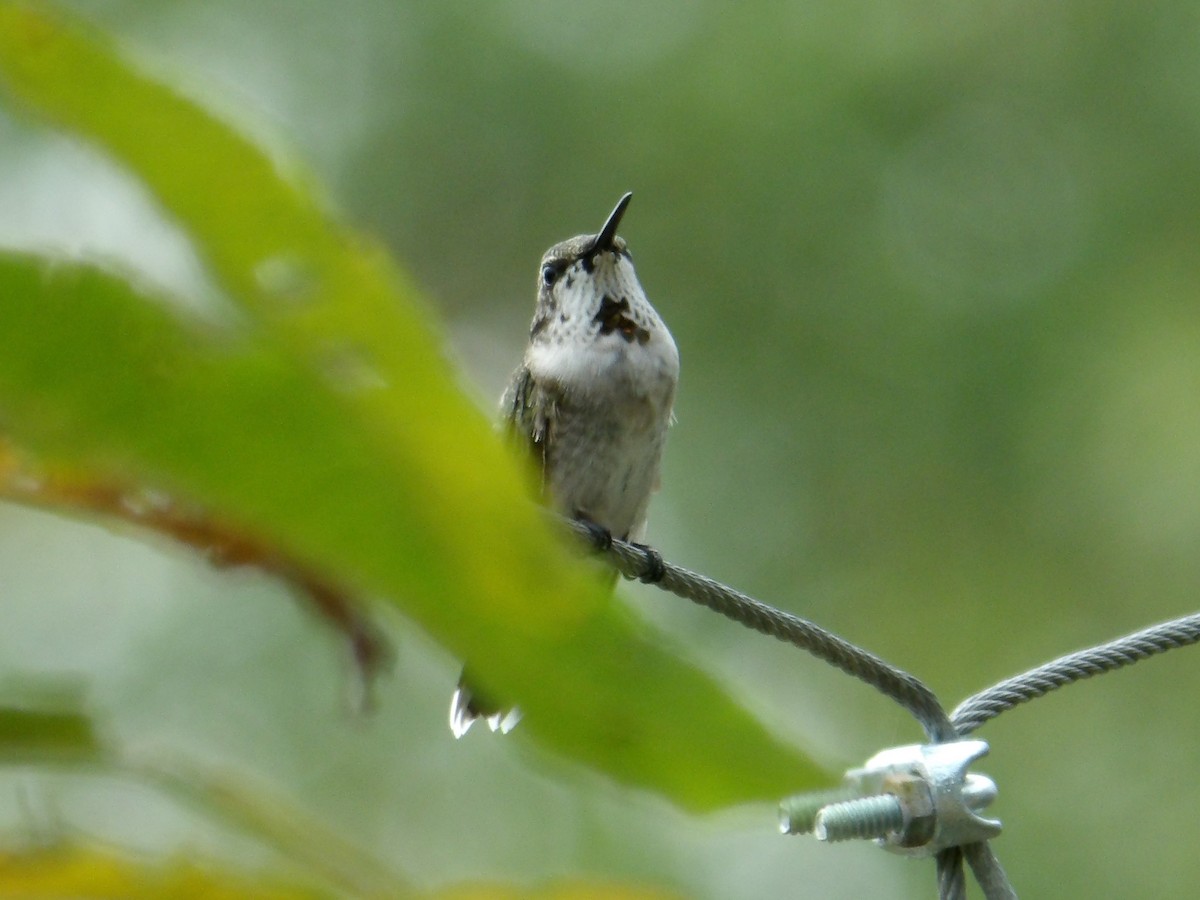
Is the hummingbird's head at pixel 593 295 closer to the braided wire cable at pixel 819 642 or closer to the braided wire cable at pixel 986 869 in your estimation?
the braided wire cable at pixel 819 642

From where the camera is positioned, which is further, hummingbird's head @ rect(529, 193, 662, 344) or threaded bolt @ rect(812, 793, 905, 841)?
hummingbird's head @ rect(529, 193, 662, 344)

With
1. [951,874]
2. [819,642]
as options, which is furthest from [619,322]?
[951,874]

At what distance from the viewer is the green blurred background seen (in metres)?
8.20

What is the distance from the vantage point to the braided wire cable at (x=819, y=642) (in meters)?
2.46

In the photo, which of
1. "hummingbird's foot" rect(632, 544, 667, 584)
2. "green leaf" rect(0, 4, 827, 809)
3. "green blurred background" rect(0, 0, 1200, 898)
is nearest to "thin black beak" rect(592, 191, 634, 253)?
"hummingbird's foot" rect(632, 544, 667, 584)

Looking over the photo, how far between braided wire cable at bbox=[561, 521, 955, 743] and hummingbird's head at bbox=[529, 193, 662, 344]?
1623 mm

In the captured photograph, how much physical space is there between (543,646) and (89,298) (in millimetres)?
163

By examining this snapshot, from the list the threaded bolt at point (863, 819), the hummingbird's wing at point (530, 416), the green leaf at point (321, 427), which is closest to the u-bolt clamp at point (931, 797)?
the threaded bolt at point (863, 819)

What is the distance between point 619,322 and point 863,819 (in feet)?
11.4

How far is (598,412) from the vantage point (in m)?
4.93

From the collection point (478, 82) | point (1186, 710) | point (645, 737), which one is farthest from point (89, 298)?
point (478, 82)

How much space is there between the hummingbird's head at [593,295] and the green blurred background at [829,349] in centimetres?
285

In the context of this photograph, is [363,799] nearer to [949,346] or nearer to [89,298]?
[949,346]

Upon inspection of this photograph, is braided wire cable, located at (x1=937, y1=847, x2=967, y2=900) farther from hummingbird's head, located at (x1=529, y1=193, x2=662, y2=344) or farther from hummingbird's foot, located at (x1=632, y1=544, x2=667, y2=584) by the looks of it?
hummingbird's head, located at (x1=529, y1=193, x2=662, y2=344)
